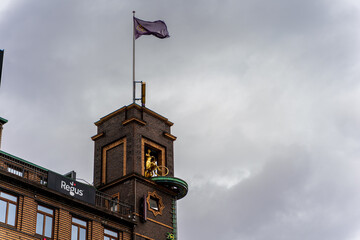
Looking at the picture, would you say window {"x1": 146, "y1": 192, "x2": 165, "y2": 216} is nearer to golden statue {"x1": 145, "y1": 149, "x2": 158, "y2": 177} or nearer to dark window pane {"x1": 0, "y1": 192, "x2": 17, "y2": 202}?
golden statue {"x1": 145, "y1": 149, "x2": 158, "y2": 177}

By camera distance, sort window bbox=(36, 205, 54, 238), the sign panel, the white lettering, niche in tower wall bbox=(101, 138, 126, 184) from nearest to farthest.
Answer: window bbox=(36, 205, 54, 238)
the sign panel
the white lettering
niche in tower wall bbox=(101, 138, 126, 184)

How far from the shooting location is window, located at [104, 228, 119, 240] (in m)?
66.2

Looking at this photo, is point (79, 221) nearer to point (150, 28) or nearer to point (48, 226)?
point (48, 226)

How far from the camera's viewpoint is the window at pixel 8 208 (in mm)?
57719

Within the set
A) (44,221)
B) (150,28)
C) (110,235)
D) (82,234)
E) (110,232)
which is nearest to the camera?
(44,221)

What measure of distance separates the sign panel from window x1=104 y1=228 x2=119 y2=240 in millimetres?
3052

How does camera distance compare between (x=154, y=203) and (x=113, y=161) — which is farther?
(x=113, y=161)

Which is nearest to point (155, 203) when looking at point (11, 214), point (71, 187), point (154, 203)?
point (154, 203)

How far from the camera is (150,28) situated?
268ft

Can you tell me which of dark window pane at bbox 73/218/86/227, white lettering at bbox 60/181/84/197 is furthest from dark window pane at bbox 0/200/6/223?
dark window pane at bbox 73/218/86/227

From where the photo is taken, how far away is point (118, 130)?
76.5m

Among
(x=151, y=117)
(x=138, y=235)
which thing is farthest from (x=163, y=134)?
(x=138, y=235)

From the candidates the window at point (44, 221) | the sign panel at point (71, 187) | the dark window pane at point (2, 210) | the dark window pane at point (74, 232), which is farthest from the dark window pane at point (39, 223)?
the dark window pane at point (2, 210)

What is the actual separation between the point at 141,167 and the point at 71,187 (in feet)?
35.8
